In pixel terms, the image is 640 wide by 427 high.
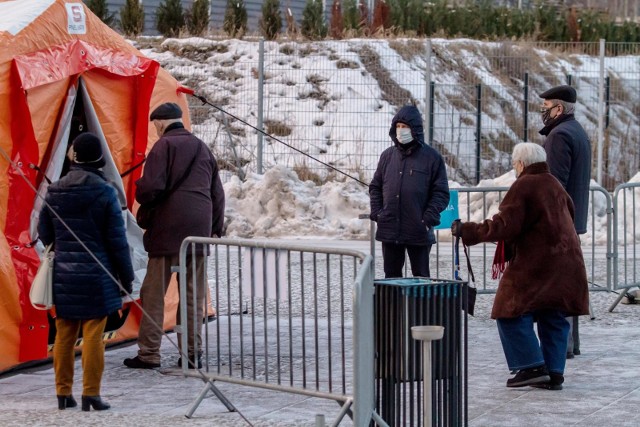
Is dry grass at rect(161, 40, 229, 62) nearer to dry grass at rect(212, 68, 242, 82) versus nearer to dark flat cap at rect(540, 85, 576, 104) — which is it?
dry grass at rect(212, 68, 242, 82)

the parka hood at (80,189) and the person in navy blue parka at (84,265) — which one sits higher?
the parka hood at (80,189)

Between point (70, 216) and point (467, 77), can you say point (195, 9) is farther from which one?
point (70, 216)

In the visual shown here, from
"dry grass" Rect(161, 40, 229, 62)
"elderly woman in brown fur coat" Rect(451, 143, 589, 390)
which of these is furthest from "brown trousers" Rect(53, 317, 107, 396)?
"dry grass" Rect(161, 40, 229, 62)

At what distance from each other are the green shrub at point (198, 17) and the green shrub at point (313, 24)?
229 cm

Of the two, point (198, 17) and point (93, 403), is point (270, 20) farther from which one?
point (93, 403)

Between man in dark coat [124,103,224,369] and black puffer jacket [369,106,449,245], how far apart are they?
1473 mm

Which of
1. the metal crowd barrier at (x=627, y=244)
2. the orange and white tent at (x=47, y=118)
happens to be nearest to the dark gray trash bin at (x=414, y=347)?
the orange and white tent at (x=47, y=118)

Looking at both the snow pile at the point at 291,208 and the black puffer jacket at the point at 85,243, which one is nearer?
the black puffer jacket at the point at 85,243

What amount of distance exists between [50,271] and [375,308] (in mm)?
2205

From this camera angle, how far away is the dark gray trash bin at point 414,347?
21.8 feet

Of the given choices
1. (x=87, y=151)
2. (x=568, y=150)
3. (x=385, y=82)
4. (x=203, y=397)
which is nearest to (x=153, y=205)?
(x=87, y=151)

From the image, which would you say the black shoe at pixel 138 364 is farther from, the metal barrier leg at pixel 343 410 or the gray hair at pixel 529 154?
the gray hair at pixel 529 154

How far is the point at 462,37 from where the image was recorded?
32.3 m

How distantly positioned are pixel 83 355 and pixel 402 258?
Answer: 3.12m
